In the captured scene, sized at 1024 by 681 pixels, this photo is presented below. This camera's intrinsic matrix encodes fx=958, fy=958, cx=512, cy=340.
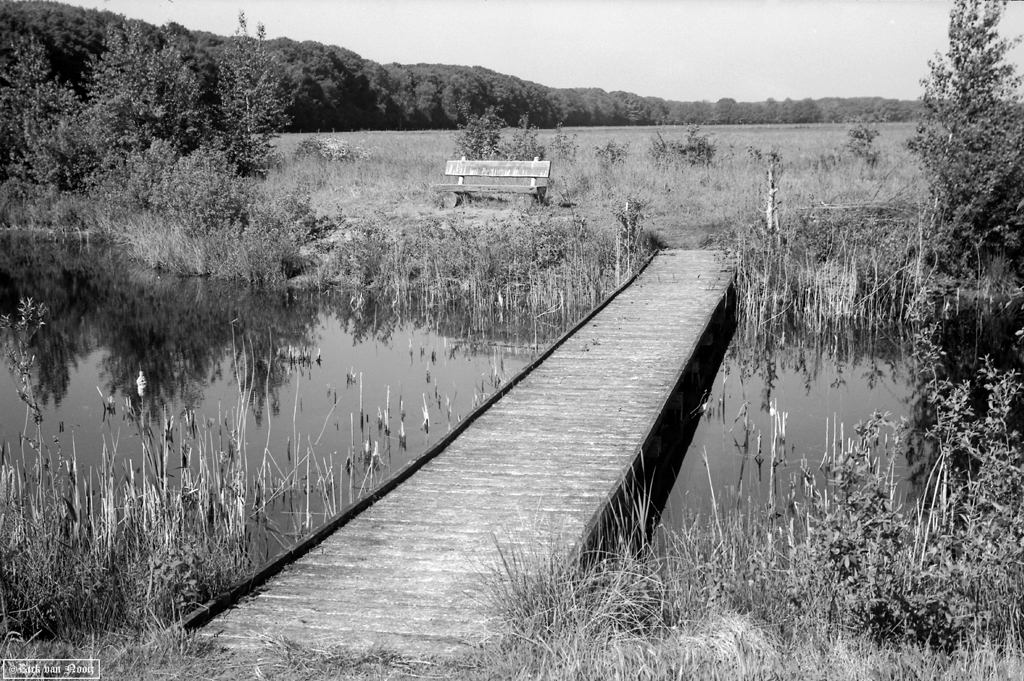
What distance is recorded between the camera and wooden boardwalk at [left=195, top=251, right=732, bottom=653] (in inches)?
180

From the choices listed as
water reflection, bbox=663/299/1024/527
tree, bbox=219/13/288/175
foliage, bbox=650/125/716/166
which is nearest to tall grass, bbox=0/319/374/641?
water reflection, bbox=663/299/1024/527

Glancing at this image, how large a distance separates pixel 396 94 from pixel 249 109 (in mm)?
39702

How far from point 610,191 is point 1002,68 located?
792 cm

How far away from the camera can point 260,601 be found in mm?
4793

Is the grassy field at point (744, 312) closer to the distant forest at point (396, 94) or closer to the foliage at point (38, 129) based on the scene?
the foliage at point (38, 129)

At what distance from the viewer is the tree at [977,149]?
14.1 meters

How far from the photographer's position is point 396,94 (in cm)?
6725

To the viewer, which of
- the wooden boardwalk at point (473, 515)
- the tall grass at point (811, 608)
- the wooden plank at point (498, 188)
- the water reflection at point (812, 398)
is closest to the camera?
the tall grass at point (811, 608)

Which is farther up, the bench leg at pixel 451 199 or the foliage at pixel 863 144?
the foliage at pixel 863 144

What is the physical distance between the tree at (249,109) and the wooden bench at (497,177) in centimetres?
883

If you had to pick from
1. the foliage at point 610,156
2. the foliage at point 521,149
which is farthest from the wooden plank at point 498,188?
the foliage at point 610,156

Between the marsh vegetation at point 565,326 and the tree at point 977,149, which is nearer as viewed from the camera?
the marsh vegetation at point 565,326

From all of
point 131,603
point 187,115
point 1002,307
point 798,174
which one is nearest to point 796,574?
point 131,603

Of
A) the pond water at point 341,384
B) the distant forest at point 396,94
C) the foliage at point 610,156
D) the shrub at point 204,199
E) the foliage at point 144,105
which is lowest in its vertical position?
the pond water at point 341,384
